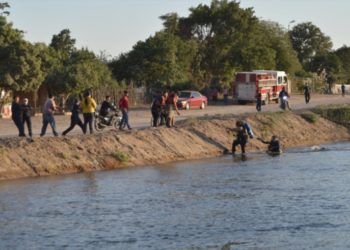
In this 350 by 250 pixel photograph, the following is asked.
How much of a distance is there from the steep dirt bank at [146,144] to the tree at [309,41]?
7937 centimetres

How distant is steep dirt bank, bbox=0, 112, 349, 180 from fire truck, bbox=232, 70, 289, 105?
15381 millimetres

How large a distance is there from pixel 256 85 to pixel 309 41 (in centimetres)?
6553

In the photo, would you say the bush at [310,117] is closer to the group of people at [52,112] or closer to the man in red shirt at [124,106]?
the man in red shirt at [124,106]

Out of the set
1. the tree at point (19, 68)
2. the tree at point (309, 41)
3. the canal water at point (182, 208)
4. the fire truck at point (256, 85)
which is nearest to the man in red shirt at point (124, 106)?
the canal water at point (182, 208)

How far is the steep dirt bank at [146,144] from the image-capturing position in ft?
66.8

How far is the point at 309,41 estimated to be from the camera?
11212cm

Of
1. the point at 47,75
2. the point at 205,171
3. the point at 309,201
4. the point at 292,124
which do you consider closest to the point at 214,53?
the point at 47,75

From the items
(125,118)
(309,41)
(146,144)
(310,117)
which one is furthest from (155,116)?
(309,41)

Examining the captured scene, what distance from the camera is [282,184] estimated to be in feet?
59.9

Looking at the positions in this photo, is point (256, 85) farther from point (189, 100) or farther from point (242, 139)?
point (242, 139)

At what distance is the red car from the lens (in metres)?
45.6

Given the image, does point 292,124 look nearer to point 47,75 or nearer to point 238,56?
point 47,75

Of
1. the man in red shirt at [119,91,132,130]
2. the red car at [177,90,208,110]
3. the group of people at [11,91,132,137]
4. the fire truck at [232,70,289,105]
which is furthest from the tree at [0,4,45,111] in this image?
the fire truck at [232,70,289,105]

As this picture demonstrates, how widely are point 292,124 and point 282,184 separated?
15.6 meters
